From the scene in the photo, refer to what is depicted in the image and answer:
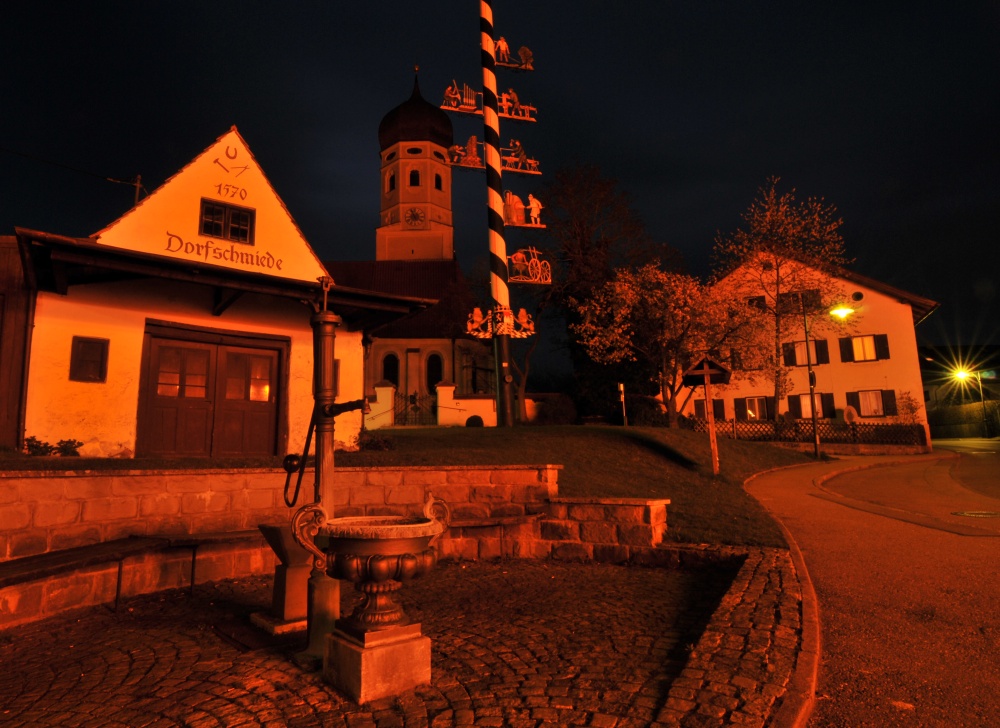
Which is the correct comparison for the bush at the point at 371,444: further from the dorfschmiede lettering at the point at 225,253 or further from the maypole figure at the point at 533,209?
the maypole figure at the point at 533,209

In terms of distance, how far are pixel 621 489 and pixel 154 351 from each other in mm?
9502

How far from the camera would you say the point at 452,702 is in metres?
3.88

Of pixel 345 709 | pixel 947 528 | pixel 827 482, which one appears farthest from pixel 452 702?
pixel 827 482

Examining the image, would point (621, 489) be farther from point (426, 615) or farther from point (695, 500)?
point (426, 615)

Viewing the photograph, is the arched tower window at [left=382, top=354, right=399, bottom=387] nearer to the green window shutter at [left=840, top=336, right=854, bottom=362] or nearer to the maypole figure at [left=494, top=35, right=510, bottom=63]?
the maypole figure at [left=494, top=35, right=510, bottom=63]

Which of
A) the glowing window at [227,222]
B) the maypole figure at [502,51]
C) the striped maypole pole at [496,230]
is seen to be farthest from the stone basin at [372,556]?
the maypole figure at [502,51]

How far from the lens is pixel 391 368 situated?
147ft

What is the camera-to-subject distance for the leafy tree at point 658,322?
33.6m

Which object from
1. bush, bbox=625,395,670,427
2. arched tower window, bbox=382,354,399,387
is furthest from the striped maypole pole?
arched tower window, bbox=382,354,399,387

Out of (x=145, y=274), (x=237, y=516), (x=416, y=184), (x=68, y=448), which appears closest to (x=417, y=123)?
(x=416, y=184)

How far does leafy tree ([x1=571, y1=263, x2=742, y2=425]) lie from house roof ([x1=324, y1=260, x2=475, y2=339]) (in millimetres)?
10905

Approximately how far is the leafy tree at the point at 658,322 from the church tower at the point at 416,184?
21.9 metres

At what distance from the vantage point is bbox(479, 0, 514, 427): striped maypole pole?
23859mm

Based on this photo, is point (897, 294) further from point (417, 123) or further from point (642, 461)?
point (417, 123)
